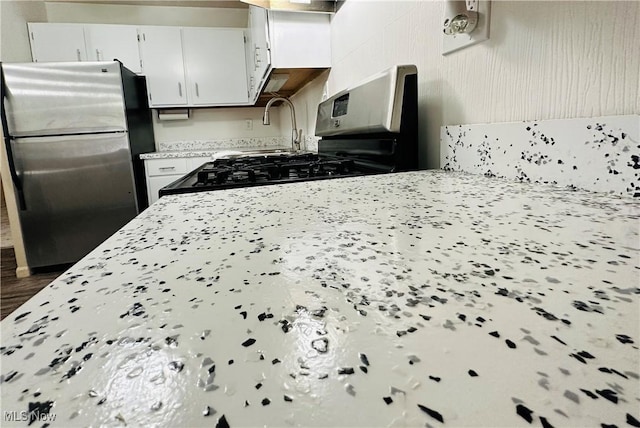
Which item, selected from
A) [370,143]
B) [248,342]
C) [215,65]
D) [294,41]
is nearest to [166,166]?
[215,65]

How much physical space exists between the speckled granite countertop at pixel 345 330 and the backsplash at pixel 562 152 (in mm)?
135

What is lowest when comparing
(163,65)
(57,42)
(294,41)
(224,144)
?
(224,144)

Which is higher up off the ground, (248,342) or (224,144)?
(224,144)

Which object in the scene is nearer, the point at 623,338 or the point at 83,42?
the point at 623,338

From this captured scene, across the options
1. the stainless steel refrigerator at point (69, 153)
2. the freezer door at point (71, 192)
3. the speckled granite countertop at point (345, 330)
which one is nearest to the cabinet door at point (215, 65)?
the stainless steel refrigerator at point (69, 153)

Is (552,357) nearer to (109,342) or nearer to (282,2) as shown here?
(109,342)

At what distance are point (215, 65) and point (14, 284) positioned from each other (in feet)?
7.65

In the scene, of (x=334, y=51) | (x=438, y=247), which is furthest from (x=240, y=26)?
(x=438, y=247)

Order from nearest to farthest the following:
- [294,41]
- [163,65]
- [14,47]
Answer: [294,41] → [14,47] → [163,65]

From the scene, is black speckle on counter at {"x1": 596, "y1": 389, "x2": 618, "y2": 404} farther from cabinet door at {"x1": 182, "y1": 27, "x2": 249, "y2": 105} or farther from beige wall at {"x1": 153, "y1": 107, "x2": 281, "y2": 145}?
beige wall at {"x1": 153, "y1": 107, "x2": 281, "y2": 145}

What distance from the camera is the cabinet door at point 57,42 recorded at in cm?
275

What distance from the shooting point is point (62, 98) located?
2295mm

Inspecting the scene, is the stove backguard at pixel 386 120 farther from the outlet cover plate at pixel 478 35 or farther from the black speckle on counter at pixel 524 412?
the black speckle on counter at pixel 524 412

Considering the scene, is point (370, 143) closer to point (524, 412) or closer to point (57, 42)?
point (524, 412)
